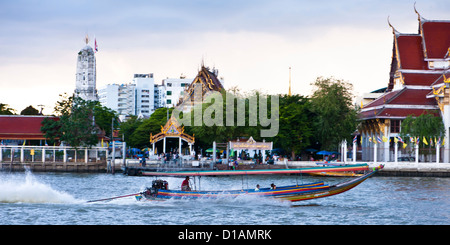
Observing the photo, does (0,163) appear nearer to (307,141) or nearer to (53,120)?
(53,120)

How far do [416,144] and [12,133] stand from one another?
1346 inches

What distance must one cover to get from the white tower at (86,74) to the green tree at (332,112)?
76.8m

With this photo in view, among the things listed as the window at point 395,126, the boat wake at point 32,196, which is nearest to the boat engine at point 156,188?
the boat wake at point 32,196

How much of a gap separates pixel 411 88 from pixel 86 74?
80.5m

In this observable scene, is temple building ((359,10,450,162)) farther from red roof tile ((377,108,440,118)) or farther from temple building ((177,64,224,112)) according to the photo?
temple building ((177,64,224,112))

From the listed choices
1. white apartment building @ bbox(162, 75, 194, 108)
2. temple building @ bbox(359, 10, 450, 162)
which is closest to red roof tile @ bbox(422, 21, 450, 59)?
temple building @ bbox(359, 10, 450, 162)

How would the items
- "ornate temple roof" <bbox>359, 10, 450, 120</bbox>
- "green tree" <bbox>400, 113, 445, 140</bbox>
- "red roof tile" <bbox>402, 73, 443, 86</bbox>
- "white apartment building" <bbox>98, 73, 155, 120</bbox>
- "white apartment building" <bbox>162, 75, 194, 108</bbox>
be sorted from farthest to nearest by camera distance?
"white apartment building" <bbox>98, 73, 155, 120</bbox> → "white apartment building" <bbox>162, 75, 194, 108</bbox> → "red roof tile" <bbox>402, 73, 443, 86</bbox> → "ornate temple roof" <bbox>359, 10, 450, 120</bbox> → "green tree" <bbox>400, 113, 445, 140</bbox>

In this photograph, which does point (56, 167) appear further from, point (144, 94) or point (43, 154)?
point (144, 94)

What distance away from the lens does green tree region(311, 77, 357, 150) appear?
201 ft

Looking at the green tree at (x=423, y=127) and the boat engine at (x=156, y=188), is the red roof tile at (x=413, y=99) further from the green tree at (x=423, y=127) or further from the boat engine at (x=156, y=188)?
the boat engine at (x=156, y=188)

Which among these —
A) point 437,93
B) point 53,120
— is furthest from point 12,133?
point 437,93

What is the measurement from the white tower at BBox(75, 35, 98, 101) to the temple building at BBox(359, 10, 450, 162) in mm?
73718

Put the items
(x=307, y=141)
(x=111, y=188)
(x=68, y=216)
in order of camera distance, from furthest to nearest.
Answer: (x=307, y=141), (x=111, y=188), (x=68, y=216)

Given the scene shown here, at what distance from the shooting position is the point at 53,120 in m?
58.5
